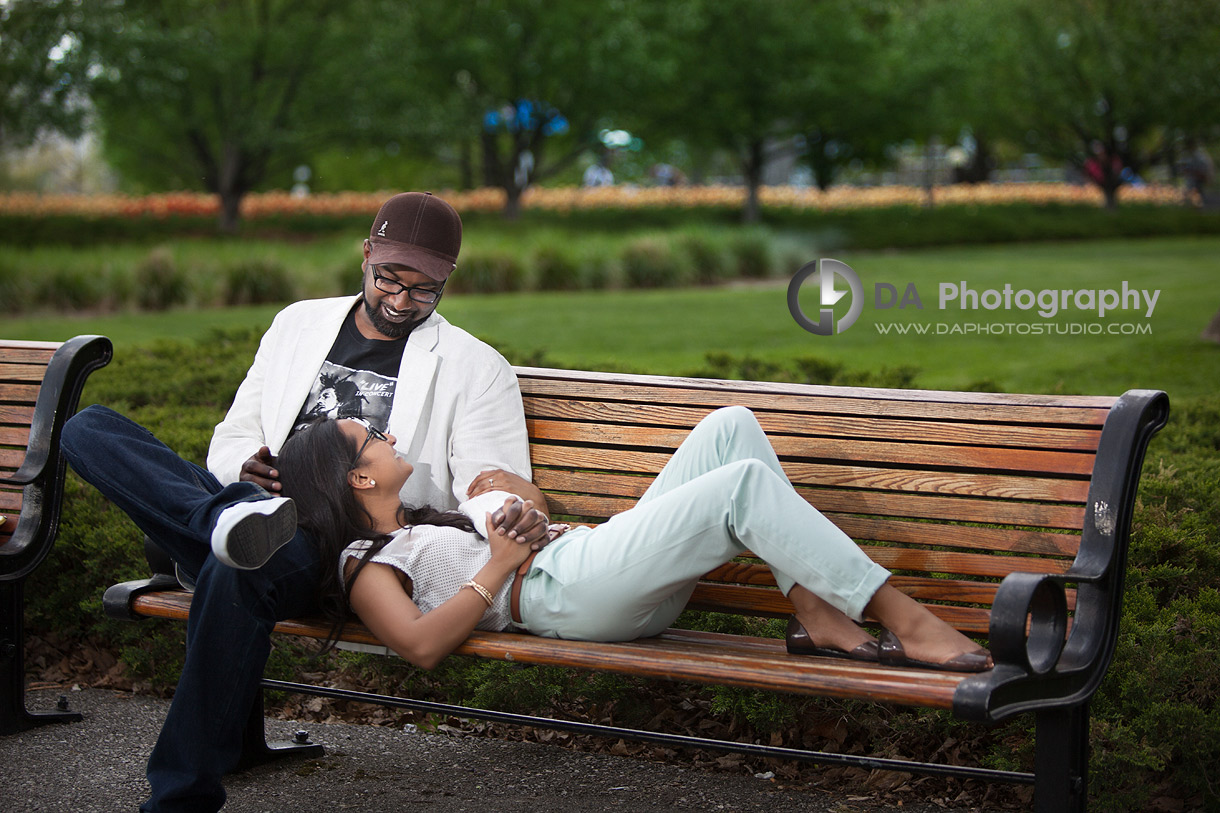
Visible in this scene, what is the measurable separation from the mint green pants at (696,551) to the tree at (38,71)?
19863 millimetres

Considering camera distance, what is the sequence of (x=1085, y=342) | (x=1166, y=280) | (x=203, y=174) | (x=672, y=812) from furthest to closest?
(x=203, y=174), (x=1166, y=280), (x=1085, y=342), (x=672, y=812)

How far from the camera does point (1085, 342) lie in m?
11.0

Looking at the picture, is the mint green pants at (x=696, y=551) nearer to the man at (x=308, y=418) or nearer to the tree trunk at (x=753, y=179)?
the man at (x=308, y=418)

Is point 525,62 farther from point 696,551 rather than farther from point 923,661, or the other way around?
point 923,661

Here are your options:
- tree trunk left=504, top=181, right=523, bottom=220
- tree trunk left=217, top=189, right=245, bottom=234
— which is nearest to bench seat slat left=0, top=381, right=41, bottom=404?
tree trunk left=217, top=189, right=245, bottom=234

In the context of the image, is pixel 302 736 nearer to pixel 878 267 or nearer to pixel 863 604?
pixel 863 604

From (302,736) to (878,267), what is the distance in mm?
16219

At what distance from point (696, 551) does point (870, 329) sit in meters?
10.1

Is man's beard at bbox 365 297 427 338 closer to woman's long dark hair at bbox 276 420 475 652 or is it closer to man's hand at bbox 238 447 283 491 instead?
woman's long dark hair at bbox 276 420 475 652

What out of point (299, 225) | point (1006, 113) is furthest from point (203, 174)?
point (1006, 113)

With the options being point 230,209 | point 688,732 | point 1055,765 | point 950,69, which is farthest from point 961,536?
point 950,69

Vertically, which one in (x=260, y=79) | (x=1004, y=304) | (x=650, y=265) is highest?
(x=260, y=79)

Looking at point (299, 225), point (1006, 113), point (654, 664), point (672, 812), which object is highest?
point (1006, 113)

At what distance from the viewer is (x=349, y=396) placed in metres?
3.72
